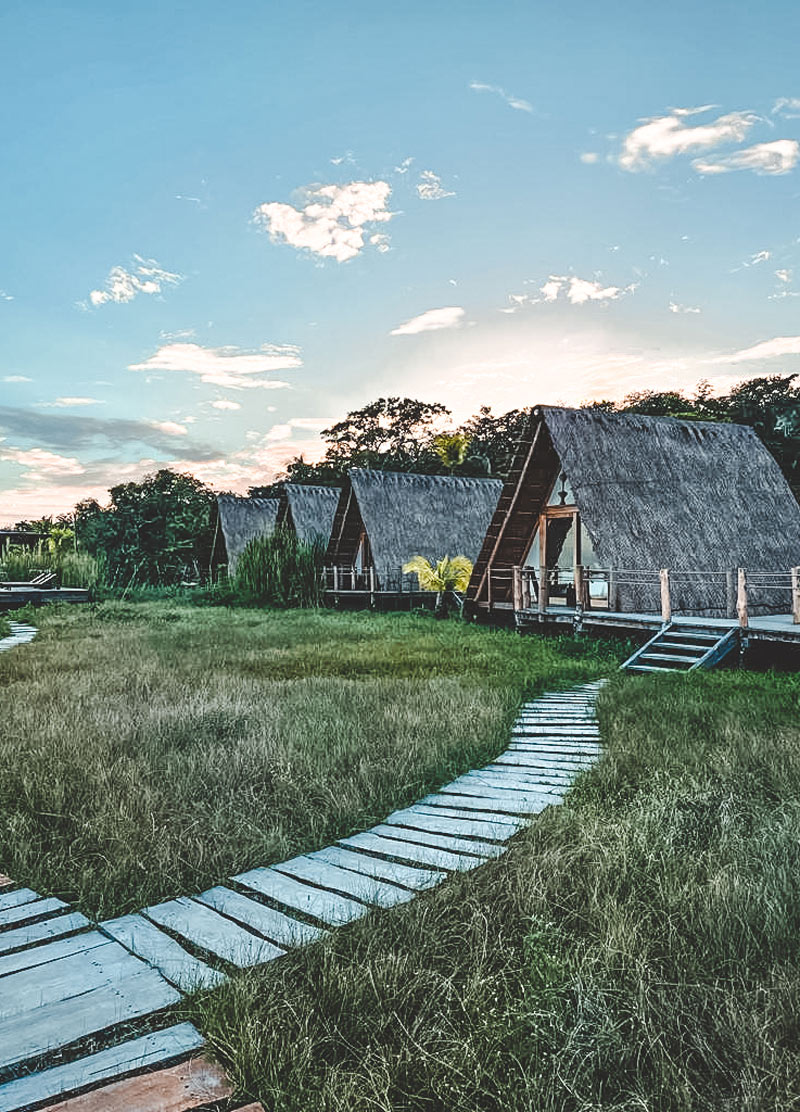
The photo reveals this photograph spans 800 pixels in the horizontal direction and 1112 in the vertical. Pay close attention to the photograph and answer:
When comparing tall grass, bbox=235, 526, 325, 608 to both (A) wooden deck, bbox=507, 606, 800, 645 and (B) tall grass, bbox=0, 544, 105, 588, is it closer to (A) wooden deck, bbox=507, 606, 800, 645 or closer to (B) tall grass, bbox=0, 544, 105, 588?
(B) tall grass, bbox=0, 544, 105, 588

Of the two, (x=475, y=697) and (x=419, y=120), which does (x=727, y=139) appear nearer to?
(x=419, y=120)

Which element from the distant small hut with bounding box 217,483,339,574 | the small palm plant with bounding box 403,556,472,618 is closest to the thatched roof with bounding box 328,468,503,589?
the distant small hut with bounding box 217,483,339,574

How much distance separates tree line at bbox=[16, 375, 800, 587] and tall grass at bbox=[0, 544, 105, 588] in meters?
3.25

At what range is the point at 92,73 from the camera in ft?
40.7

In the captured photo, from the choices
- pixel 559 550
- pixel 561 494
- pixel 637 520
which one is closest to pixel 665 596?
pixel 637 520

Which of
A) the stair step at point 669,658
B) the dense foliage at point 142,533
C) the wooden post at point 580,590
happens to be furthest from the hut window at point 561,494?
the dense foliage at point 142,533

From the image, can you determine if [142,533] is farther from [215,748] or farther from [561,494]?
[215,748]

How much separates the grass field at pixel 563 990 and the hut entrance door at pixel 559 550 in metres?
13.5

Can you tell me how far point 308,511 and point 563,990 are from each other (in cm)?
2798

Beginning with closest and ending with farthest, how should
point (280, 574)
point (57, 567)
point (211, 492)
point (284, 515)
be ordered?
point (280, 574)
point (57, 567)
point (284, 515)
point (211, 492)

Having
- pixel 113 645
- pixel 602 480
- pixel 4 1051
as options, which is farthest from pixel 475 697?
pixel 602 480

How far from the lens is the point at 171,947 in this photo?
293 cm

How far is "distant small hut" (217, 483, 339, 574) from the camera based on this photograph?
29.6 meters

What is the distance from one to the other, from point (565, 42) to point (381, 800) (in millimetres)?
10801
